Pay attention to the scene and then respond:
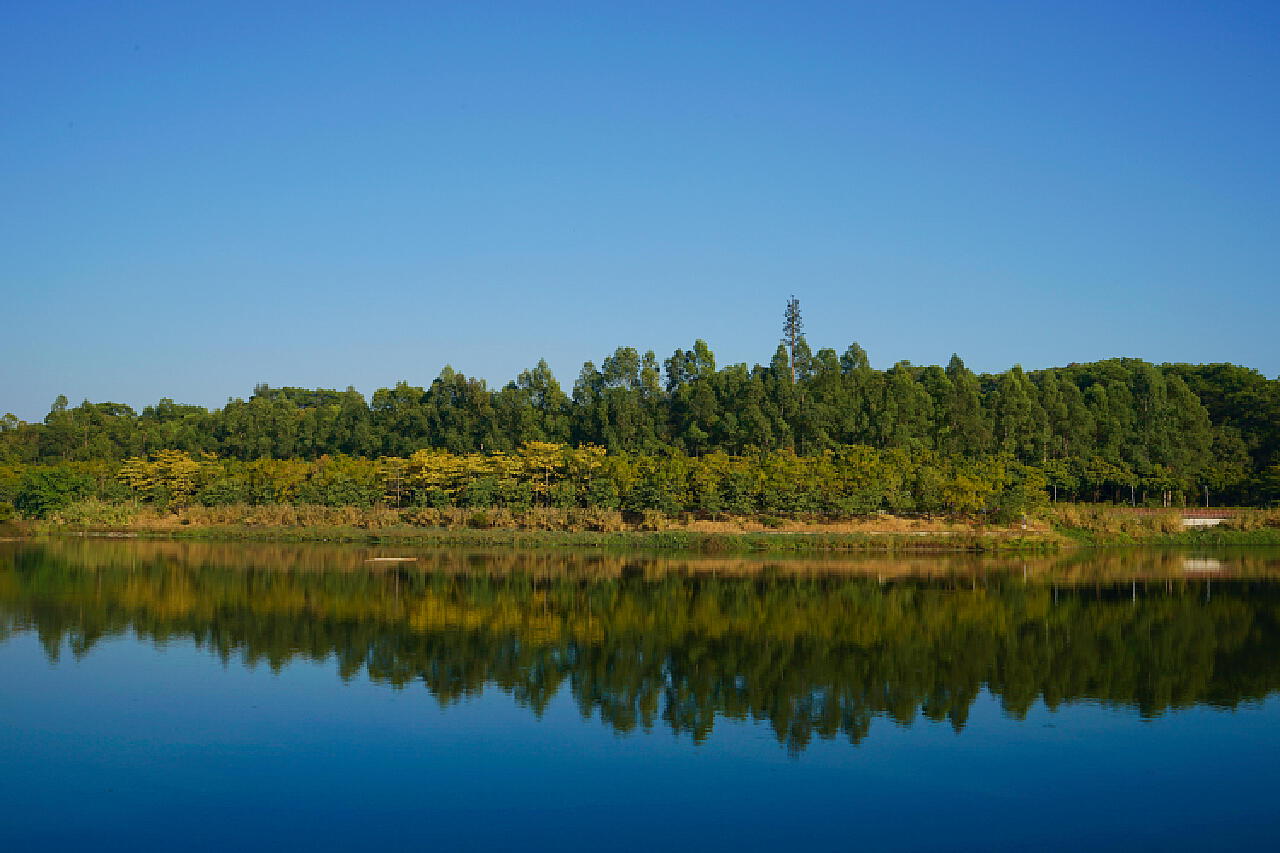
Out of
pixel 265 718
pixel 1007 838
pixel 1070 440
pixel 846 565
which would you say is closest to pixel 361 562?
pixel 846 565

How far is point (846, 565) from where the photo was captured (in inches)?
1575

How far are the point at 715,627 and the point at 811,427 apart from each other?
132 feet

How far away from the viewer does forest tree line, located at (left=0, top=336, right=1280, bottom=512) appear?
59.3 m

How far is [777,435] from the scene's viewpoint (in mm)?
64688

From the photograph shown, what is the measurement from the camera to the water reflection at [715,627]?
18438 millimetres

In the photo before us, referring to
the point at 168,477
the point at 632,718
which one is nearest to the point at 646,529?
the point at 168,477

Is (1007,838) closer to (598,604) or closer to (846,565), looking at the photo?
(598,604)

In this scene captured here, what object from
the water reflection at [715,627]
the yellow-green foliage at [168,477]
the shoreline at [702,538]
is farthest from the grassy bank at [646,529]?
the water reflection at [715,627]

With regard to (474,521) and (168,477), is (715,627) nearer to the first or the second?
(474,521)

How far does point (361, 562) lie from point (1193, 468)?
2084 inches

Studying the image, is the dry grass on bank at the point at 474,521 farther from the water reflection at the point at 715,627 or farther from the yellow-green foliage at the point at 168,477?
the water reflection at the point at 715,627

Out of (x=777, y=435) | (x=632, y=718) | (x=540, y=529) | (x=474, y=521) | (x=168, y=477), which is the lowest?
(x=632, y=718)

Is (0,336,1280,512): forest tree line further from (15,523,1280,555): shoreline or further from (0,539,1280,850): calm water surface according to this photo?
(0,539,1280,850): calm water surface

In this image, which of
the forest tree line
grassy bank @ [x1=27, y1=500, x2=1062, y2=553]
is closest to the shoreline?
grassy bank @ [x1=27, y1=500, x2=1062, y2=553]
